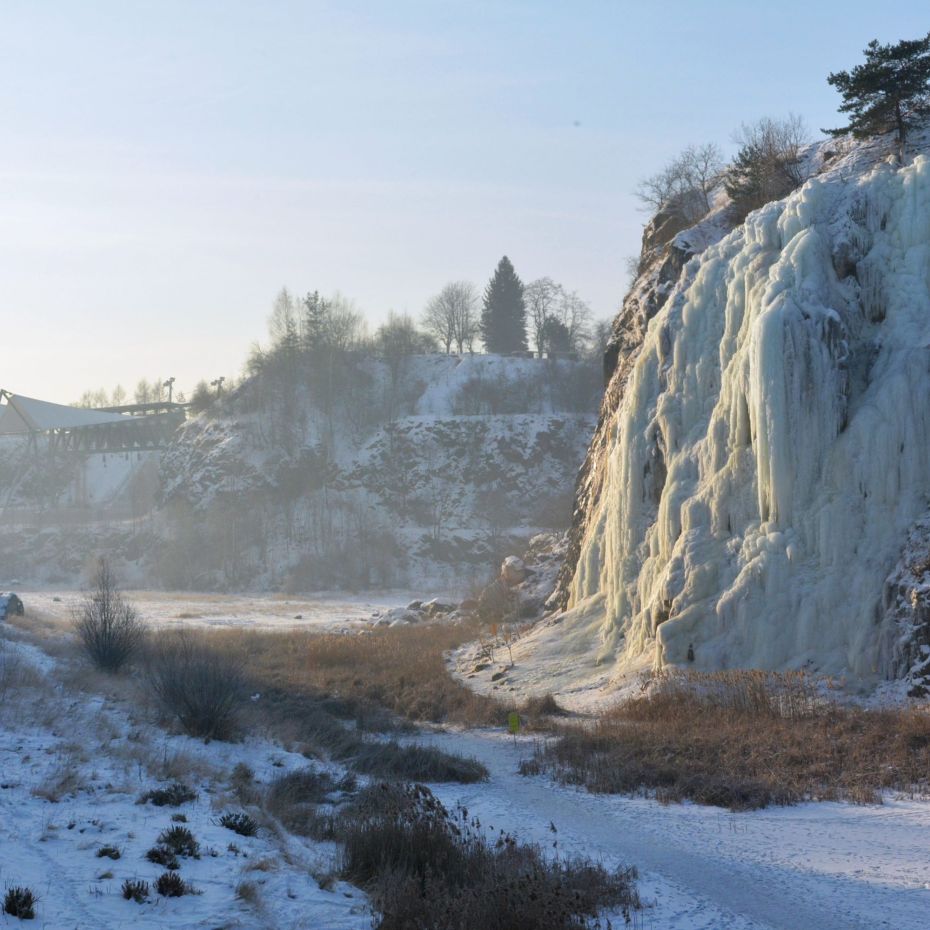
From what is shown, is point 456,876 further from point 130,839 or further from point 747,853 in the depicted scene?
point 747,853

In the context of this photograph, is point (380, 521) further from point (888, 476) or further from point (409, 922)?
point (409, 922)

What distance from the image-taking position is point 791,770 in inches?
591

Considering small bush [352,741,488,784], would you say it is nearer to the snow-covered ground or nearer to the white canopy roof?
the snow-covered ground

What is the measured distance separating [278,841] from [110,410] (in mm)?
94569

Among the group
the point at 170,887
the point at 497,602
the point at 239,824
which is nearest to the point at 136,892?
the point at 170,887

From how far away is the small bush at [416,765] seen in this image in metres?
16.1

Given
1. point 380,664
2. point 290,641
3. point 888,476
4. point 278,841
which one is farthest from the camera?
point 290,641

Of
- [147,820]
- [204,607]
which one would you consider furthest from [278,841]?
[204,607]

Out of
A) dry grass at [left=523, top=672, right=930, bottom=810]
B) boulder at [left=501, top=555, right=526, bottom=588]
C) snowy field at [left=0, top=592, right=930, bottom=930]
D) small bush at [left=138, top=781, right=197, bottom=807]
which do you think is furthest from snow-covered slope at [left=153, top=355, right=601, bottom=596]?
small bush at [left=138, top=781, right=197, bottom=807]

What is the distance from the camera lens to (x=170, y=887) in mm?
9102

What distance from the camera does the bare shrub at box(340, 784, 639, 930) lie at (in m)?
8.56

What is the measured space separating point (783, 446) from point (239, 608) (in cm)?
3800

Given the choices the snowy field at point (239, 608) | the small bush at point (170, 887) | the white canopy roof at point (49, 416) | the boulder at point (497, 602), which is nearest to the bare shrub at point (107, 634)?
the small bush at point (170, 887)

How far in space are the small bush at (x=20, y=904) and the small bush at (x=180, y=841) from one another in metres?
1.96
